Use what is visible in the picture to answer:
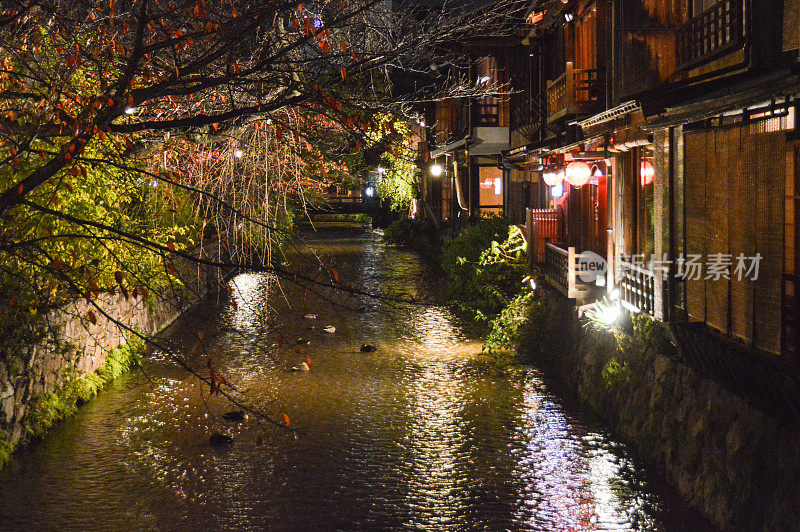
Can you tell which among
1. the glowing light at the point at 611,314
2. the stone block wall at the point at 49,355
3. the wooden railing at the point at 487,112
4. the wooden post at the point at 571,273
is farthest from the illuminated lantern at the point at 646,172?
the wooden railing at the point at 487,112

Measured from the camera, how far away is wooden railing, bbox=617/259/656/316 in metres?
10.3

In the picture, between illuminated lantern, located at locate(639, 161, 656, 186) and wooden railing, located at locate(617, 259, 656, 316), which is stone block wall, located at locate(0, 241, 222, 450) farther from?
illuminated lantern, located at locate(639, 161, 656, 186)

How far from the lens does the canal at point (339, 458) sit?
350 inches

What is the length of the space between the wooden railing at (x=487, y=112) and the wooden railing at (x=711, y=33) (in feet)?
48.0

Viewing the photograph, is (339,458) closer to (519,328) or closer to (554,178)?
(519,328)

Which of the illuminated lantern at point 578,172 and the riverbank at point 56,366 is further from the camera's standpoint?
the illuminated lantern at point 578,172

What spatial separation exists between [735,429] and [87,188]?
11.1 meters

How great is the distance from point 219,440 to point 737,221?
7.62 m

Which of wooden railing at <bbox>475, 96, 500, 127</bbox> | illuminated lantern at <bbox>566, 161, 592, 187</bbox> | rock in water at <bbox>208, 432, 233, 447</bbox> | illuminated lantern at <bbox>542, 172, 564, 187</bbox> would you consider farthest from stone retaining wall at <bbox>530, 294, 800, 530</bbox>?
wooden railing at <bbox>475, 96, 500, 127</bbox>

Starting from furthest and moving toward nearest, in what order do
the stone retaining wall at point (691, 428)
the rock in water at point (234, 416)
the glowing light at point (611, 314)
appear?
1. the rock in water at point (234, 416)
2. the glowing light at point (611, 314)
3. the stone retaining wall at point (691, 428)

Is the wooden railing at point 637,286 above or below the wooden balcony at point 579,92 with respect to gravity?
below

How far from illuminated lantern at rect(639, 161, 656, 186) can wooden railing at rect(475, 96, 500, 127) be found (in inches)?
530

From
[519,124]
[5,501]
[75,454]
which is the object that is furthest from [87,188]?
[519,124]

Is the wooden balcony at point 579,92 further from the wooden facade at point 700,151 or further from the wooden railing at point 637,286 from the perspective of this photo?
the wooden railing at point 637,286
